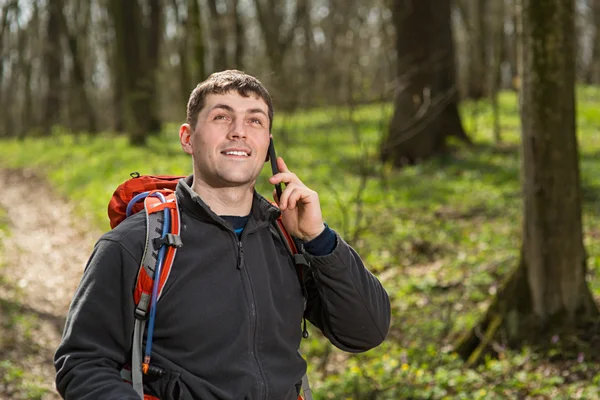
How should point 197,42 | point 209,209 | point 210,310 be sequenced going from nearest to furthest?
1. point 210,310
2. point 209,209
3. point 197,42

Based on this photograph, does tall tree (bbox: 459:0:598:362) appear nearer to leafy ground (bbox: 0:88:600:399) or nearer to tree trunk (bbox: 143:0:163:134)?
leafy ground (bbox: 0:88:600:399)

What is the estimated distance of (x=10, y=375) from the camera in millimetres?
6637

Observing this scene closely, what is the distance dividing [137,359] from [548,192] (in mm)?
4178

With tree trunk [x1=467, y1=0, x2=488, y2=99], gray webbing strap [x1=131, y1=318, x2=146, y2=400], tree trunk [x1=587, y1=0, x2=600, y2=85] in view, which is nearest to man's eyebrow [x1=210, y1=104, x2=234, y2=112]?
gray webbing strap [x1=131, y1=318, x2=146, y2=400]

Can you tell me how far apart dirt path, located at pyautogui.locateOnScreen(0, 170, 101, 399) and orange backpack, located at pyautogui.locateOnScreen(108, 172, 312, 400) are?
4.02 metres

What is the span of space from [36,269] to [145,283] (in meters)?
8.70

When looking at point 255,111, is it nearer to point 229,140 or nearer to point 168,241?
point 229,140

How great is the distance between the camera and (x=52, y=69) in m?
28.2

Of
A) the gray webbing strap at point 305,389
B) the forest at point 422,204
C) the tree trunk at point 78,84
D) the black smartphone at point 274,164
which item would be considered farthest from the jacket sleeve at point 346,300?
the tree trunk at point 78,84

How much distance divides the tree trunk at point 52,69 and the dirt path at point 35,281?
1168cm

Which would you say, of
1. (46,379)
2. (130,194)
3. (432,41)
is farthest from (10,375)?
(432,41)

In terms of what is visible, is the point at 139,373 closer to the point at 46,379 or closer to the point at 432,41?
the point at 46,379

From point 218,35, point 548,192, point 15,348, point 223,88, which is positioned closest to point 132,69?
point 218,35

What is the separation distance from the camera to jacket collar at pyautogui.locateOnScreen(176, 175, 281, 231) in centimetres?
283
